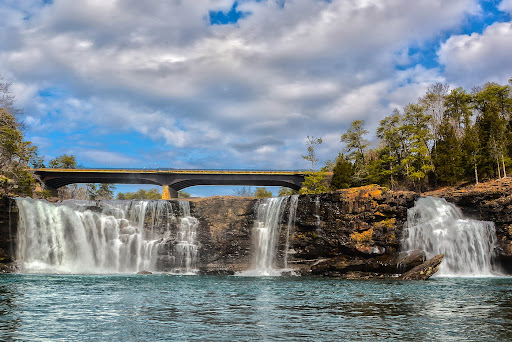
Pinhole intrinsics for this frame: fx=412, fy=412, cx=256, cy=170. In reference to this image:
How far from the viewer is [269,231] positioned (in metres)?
45.3

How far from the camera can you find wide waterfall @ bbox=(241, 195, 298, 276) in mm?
44094

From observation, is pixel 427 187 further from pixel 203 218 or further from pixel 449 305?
pixel 449 305

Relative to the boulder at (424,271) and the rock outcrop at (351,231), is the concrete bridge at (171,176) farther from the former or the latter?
the boulder at (424,271)

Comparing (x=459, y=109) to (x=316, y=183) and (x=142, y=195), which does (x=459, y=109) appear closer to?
(x=316, y=183)

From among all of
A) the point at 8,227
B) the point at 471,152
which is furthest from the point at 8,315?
the point at 471,152

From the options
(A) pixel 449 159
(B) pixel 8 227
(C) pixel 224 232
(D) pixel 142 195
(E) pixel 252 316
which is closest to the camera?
(E) pixel 252 316

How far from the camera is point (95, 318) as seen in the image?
46.6ft

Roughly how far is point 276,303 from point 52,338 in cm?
992

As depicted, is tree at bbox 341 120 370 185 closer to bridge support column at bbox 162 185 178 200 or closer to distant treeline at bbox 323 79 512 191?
distant treeline at bbox 323 79 512 191

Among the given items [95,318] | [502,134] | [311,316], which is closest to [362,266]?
[311,316]

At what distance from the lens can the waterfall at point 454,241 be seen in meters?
39.0

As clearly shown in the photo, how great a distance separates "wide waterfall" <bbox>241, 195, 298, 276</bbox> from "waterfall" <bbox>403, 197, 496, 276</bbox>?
11949 mm

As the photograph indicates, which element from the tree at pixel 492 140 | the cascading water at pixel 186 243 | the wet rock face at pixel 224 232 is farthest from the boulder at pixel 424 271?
the tree at pixel 492 140

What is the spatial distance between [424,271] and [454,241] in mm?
8589
